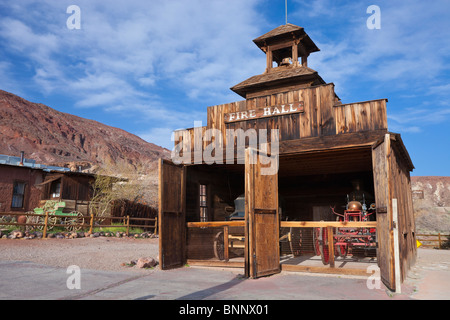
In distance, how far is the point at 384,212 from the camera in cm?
719

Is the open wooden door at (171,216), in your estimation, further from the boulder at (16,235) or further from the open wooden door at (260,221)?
the boulder at (16,235)

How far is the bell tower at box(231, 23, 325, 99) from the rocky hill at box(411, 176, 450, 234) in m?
24.8

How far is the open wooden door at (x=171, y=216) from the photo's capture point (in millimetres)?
9500

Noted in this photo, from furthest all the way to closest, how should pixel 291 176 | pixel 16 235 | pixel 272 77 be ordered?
pixel 16 235 → pixel 291 176 → pixel 272 77

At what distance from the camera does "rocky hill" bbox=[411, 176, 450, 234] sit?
1379 inches

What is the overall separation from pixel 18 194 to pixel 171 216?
58.3 feet

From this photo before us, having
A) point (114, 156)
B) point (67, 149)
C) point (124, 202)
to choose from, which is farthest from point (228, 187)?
point (114, 156)

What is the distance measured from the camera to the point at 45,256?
1208 cm

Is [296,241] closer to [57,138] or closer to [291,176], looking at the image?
[291,176]

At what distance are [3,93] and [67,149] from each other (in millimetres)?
26017

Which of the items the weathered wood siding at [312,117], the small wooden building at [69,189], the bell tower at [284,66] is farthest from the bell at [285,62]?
the small wooden building at [69,189]

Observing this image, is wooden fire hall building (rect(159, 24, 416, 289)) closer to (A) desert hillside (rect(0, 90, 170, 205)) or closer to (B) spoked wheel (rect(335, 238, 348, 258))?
(B) spoked wheel (rect(335, 238, 348, 258))

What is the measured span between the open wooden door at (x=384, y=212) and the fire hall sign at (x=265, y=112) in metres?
2.41

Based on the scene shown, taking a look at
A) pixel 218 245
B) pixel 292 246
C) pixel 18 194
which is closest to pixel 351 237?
pixel 292 246
